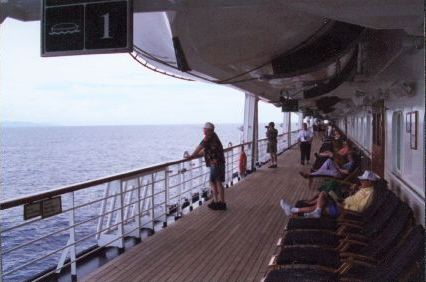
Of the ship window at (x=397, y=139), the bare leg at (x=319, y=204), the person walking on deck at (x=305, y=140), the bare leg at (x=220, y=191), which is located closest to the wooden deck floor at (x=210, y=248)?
the bare leg at (x=220, y=191)

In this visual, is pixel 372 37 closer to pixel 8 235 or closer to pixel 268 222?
pixel 268 222

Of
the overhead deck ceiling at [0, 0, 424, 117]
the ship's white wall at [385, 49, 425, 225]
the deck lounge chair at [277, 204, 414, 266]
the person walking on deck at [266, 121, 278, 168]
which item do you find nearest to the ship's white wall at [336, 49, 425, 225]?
the ship's white wall at [385, 49, 425, 225]

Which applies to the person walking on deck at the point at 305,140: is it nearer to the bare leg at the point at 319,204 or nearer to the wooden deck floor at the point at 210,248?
the wooden deck floor at the point at 210,248

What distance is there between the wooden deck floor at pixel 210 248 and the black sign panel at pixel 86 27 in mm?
1632

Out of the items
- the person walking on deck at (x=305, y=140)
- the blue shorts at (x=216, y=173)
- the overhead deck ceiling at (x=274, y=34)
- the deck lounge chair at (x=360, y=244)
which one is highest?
the overhead deck ceiling at (x=274, y=34)

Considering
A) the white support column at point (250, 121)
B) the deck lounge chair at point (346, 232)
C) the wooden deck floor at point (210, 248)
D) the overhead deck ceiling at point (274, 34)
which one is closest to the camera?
the overhead deck ceiling at point (274, 34)

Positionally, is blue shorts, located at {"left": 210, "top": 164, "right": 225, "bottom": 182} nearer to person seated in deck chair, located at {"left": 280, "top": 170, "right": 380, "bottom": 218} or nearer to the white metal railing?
the white metal railing

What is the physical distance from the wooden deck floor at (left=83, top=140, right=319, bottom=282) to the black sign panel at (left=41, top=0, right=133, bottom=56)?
1.63 meters

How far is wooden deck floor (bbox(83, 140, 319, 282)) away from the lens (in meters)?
3.38

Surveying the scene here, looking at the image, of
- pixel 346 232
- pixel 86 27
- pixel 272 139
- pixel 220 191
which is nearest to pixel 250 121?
pixel 272 139

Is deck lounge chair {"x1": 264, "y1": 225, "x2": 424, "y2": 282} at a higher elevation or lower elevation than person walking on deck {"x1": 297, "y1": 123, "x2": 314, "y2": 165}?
lower

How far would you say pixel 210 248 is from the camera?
4.07 meters

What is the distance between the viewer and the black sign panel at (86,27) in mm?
2586

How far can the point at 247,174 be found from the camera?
9734 mm
